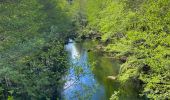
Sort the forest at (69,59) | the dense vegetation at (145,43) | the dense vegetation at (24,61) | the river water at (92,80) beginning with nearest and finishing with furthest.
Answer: the dense vegetation at (24,61)
the forest at (69,59)
the river water at (92,80)
the dense vegetation at (145,43)

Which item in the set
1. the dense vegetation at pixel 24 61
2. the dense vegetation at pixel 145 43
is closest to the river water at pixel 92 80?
the dense vegetation at pixel 24 61

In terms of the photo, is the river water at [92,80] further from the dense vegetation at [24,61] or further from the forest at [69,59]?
the dense vegetation at [24,61]

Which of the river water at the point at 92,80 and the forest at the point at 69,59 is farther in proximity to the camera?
the river water at the point at 92,80

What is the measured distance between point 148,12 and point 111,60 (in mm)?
13483

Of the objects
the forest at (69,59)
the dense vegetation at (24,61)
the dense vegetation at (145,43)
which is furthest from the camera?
the dense vegetation at (145,43)

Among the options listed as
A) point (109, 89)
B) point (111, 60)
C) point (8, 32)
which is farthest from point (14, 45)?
point (111, 60)

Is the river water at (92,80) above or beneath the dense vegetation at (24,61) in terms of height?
beneath

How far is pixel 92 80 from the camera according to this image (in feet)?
80.9

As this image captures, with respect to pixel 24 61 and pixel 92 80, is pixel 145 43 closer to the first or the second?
pixel 92 80

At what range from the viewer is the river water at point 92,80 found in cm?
1448

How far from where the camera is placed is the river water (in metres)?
14.5

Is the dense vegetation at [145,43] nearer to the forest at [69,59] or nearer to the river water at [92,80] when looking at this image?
the forest at [69,59]

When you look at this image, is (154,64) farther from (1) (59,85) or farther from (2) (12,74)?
(2) (12,74)

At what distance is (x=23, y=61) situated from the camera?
13750mm
